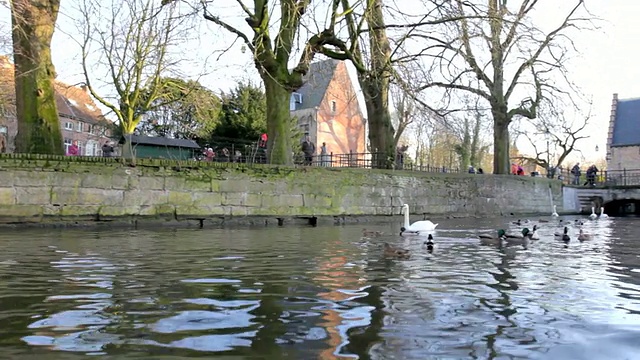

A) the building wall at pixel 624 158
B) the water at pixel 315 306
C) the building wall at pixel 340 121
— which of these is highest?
the building wall at pixel 340 121

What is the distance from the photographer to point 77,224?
13891 mm

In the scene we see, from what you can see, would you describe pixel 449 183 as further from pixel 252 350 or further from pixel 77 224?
pixel 252 350

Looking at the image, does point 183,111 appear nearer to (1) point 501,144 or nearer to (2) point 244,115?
(2) point 244,115

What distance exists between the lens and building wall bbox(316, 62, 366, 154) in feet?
174

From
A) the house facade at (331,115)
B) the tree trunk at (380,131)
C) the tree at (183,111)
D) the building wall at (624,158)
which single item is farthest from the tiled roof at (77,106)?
the building wall at (624,158)

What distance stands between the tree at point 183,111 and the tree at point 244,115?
Answer: 0.74 metres

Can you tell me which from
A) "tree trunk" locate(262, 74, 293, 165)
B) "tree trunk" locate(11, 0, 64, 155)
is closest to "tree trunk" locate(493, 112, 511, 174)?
"tree trunk" locate(262, 74, 293, 165)

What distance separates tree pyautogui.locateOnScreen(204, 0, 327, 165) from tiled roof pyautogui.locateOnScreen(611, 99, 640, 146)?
4624 centimetres

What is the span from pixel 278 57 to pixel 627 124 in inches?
1934

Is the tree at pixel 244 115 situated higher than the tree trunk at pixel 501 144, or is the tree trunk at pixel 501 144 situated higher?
the tree at pixel 244 115

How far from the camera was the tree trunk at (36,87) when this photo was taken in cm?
1453

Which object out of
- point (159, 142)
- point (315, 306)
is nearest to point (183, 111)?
point (159, 142)

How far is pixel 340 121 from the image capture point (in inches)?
2191

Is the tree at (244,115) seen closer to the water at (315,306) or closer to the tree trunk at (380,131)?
the tree trunk at (380,131)
